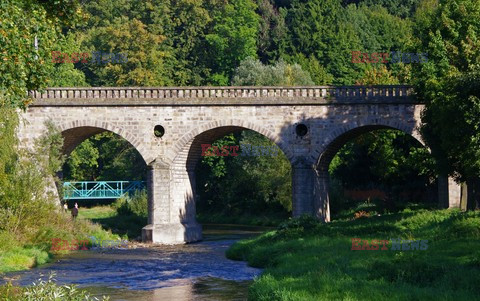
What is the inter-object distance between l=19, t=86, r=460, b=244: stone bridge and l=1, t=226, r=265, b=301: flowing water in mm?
4094

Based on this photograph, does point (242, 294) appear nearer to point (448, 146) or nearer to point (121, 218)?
point (448, 146)

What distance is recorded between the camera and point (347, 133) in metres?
48.8

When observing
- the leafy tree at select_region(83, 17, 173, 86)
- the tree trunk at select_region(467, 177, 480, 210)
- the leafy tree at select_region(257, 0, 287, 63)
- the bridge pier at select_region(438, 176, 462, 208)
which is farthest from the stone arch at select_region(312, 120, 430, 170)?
the leafy tree at select_region(257, 0, 287, 63)

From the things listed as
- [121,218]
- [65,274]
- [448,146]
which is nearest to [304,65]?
[121,218]

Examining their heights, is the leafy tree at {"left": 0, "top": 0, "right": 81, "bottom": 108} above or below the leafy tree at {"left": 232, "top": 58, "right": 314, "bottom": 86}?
below

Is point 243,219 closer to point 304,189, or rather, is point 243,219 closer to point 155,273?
point 304,189

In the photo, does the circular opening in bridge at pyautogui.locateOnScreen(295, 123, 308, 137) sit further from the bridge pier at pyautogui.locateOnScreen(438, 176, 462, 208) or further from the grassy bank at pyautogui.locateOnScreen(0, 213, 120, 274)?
the grassy bank at pyautogui.locateOnScreen(0, 213, 120, 274)

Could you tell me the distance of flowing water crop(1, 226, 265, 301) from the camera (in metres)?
28.4

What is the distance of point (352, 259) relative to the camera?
2853 centimetres

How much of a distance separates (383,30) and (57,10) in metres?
78.9

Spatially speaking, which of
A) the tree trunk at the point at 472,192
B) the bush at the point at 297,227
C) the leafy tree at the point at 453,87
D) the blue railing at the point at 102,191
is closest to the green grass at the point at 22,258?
the bush at the point at 297,227

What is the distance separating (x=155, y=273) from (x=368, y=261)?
982cm

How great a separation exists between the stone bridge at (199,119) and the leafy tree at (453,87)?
8.69 feet

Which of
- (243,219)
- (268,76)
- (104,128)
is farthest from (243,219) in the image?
(104,128)
